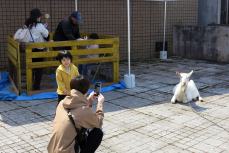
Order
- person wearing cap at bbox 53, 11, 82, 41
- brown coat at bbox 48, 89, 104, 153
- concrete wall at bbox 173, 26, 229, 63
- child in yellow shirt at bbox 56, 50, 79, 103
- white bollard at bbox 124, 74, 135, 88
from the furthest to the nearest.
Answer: concrete wall at bbox 173, 26, 229, 63 → white bollard at bbox 124, 74, 135, 88 → person wearing cap at bbox 53, 11, 82, 41 → child in yellow shirt at bbox 56, 50, 79, 103 → brown coat at bbox 48, 89, 104, 153

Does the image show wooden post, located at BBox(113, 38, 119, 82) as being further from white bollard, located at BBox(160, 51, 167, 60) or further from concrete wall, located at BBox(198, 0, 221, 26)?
concrete wall, located at BBox(198, 0, 221, 26)

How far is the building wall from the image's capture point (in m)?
10.0

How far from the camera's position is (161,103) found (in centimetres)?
750

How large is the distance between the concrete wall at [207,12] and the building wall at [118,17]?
59 centimetres

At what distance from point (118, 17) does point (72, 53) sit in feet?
14.2

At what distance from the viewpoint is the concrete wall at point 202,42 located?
12.3 metres

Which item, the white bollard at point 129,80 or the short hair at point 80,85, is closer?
the short hair at point 80,85

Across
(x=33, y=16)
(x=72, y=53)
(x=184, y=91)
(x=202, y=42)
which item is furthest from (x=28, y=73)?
(x=202, y=42)

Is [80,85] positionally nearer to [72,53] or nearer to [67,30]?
[72,53]

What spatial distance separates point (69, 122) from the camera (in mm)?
3646

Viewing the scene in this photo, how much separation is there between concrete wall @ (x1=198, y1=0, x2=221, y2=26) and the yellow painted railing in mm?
5721

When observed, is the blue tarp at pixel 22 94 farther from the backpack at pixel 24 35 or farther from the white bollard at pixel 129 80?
the backpack at pixel 24 35

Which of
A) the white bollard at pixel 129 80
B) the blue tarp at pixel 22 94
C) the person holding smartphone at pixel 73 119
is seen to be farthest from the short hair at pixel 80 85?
the white bollard at pixel 129 80

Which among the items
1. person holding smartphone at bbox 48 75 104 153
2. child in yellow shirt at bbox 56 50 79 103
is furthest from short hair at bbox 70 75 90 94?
child in yellow shirt at bbox 56 50 79 103
